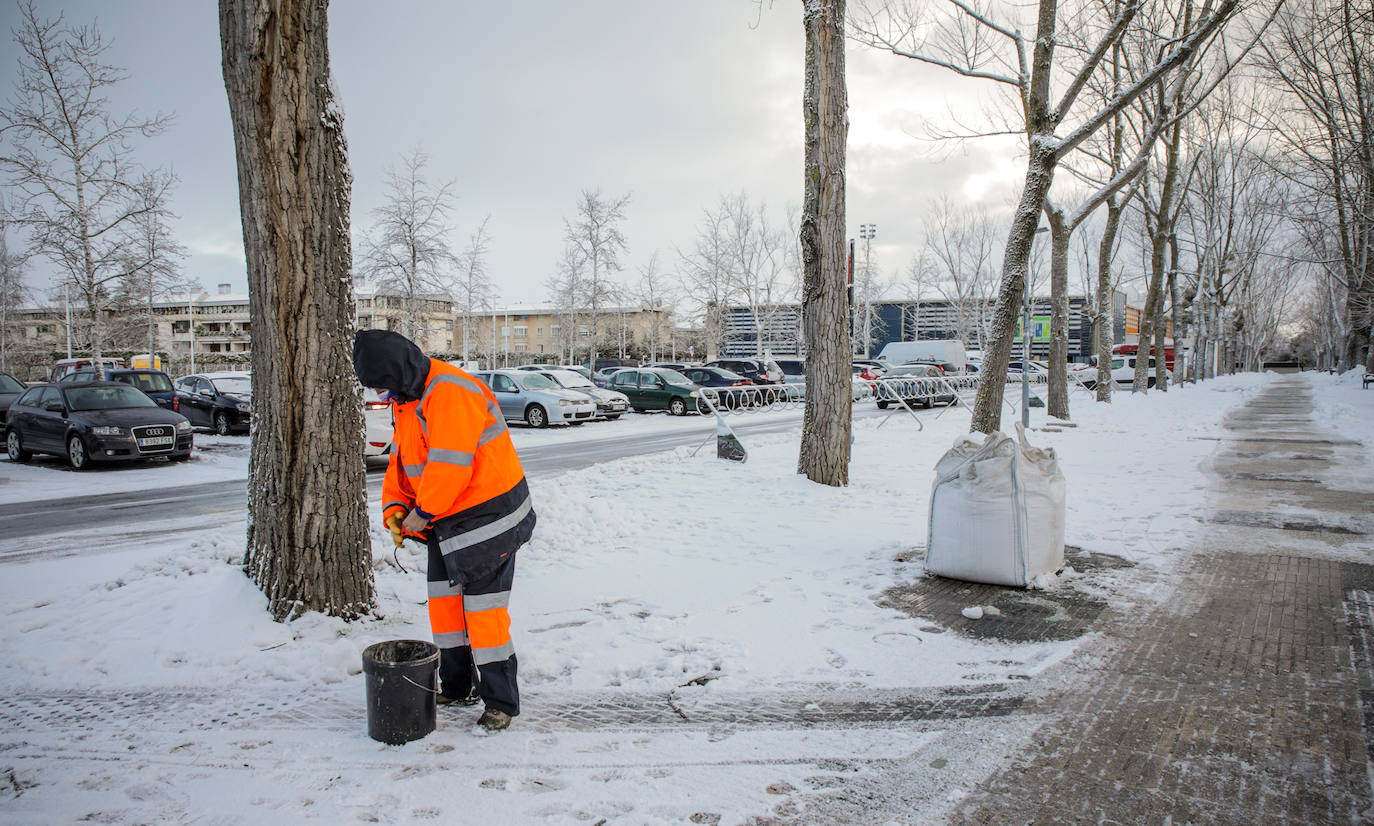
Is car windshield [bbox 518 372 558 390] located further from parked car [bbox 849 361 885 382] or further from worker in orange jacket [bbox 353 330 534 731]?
worker in orange jacket [bbox 353 330 534 731]

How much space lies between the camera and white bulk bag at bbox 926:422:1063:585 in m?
5.05

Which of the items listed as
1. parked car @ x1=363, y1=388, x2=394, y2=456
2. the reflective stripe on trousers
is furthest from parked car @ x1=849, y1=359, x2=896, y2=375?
the reflective stripe on trousers

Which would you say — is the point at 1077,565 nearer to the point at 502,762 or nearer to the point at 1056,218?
the point at 502,762

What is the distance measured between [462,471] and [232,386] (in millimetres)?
18893

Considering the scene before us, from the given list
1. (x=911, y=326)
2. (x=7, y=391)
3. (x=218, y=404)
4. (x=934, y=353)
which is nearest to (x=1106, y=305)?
(x=934, y=353)

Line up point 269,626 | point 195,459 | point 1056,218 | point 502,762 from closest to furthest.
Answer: point 502,762 < point 269,626 < point 195,459 < point 1056,218

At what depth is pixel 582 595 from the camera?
16.7 ft

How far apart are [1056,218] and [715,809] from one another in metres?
17.8

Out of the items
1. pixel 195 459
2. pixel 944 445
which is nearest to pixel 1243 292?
pixel 944 445

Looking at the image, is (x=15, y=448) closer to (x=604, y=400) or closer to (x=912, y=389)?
(x=604, y=400)

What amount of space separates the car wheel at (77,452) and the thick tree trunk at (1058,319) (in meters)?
19.4

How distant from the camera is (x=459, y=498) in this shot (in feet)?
10.5

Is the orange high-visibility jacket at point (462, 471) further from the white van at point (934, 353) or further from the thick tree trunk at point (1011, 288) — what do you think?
the white van at point (934, 353)

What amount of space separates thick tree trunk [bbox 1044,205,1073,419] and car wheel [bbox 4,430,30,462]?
836 inches
